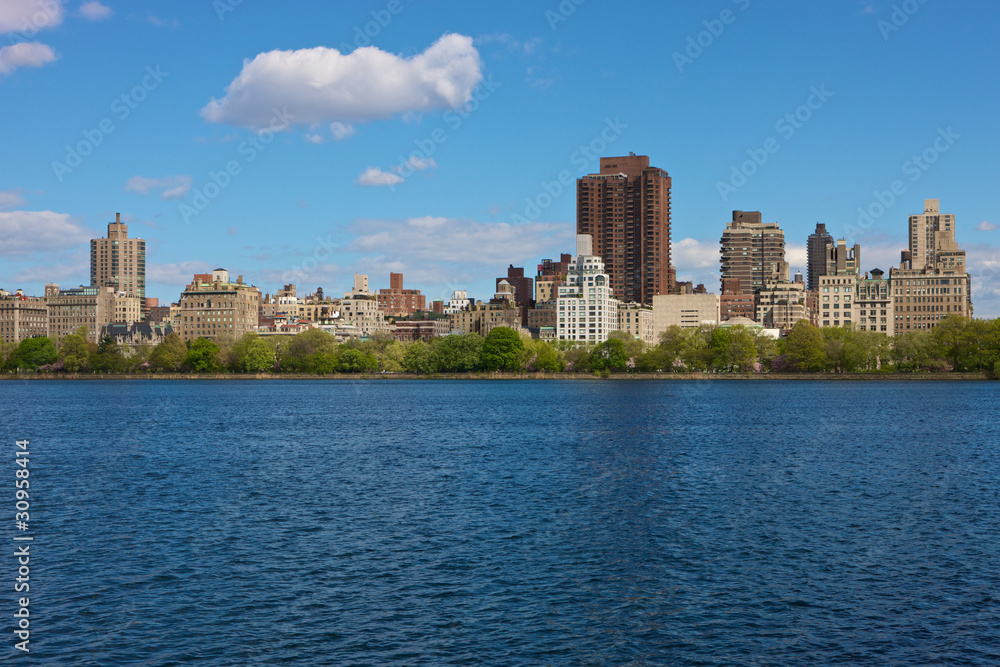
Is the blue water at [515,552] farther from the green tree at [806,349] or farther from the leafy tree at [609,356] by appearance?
the leafy tree at [609,356]

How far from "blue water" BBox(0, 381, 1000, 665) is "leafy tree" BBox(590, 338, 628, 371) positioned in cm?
12392

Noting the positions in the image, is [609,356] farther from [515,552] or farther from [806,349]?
[515,552]

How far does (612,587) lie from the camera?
26.4 m

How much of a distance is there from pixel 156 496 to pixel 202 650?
22.0m

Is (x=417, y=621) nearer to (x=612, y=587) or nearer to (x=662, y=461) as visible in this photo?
(x=612, y=587)

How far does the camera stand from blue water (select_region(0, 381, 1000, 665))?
70.9 feet

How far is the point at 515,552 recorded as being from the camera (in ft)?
98.5

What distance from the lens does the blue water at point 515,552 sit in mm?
21609

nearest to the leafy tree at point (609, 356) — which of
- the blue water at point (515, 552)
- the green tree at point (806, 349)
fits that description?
the green tree at point (806, 349)

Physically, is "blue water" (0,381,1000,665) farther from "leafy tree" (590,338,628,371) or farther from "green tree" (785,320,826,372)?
"leafy tree" (590,338,628,371)

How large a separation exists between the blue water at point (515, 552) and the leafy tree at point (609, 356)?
124 m

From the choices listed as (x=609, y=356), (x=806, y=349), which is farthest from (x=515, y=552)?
(x=806, y=349)

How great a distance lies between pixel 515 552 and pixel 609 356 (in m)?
163

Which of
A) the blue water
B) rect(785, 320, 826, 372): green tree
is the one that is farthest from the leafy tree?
the blue water
